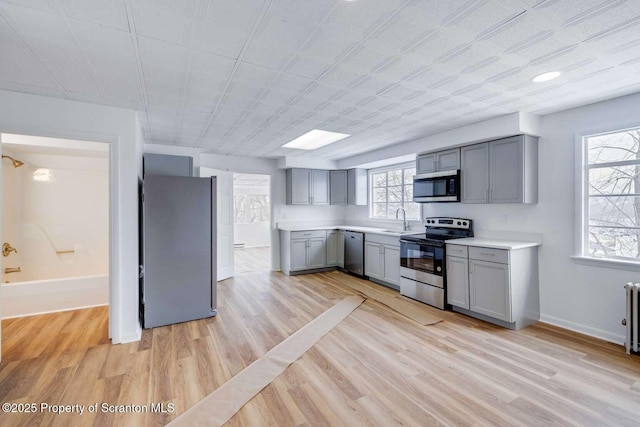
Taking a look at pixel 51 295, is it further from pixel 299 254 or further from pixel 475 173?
pixel 475 173

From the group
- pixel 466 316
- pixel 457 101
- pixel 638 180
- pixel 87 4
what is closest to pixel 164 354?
pixel 87 4

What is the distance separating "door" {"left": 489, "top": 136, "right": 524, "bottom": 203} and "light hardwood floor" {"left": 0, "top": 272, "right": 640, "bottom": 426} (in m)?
1.55

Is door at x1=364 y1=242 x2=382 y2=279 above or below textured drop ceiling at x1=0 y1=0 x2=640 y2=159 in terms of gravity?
below

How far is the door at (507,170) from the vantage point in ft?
10.9

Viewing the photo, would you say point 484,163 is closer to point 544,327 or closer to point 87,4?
point 544,327

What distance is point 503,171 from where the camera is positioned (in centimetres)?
347

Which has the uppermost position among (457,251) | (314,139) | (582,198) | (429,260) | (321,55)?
(314,139)

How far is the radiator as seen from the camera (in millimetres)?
2578

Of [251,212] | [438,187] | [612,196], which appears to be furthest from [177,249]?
[251,212]

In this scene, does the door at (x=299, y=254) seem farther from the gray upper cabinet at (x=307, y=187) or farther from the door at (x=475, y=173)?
the door at (x=475, y=173)

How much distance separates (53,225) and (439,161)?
239 inches

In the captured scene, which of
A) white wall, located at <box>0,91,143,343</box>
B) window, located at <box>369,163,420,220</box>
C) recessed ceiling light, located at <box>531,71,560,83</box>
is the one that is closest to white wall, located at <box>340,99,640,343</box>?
recessed ceiling light, located at <box>531,71,560,83</box>

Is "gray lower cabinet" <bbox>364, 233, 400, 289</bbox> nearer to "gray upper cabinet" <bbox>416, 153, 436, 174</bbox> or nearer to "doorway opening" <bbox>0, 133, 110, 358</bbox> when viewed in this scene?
"gray upper cabinet" <bbox>416, 153, 436, 174</bbox>

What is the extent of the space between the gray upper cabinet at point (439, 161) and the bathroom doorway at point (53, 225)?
4.56 meters
